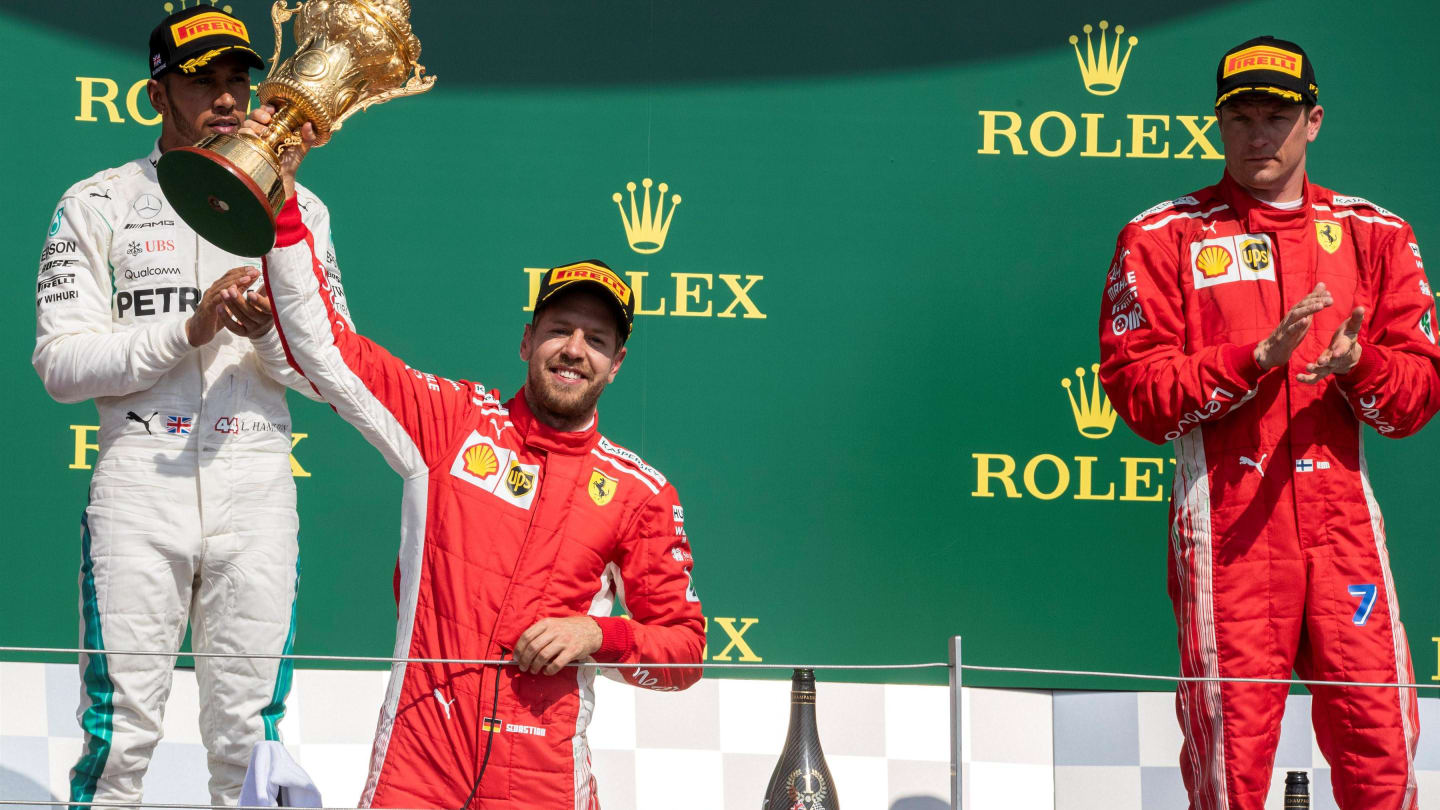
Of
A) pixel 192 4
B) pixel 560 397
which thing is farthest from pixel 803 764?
pixel 192 4

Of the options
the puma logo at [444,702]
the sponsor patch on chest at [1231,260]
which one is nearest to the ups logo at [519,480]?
the puma logo at [444,702]

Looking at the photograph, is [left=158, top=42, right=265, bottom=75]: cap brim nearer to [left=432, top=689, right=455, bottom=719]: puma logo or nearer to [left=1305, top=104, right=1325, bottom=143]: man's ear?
[left=432, top=689, right=455, bottom=719]: puma logo

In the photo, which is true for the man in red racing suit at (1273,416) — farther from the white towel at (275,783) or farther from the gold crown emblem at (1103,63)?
the white towel at (275,783)

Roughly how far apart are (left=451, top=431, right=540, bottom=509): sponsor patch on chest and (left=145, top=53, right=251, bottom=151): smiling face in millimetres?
768

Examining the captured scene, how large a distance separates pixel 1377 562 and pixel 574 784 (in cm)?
117

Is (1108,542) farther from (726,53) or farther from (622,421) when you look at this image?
(726,53)

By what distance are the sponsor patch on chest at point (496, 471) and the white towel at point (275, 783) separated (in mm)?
422

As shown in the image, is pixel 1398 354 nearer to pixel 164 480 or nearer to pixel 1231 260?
pixel 1231 260

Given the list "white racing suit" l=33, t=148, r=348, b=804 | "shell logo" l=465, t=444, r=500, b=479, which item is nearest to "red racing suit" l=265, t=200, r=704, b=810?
"shell logo" l=465, t=444, r=500, b=479

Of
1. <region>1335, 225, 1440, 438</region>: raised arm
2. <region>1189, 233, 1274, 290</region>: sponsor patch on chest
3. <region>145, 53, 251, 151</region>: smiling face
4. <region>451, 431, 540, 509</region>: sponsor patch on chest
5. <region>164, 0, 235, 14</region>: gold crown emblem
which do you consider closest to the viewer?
<region>451, 431, 540, 509</region>: sponsor patch on chest

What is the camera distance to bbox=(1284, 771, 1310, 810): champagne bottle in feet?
7.72

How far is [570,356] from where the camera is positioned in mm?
2207

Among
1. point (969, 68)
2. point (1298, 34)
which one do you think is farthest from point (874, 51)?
point (1298, 34)

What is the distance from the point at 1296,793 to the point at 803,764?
70 centimetres
